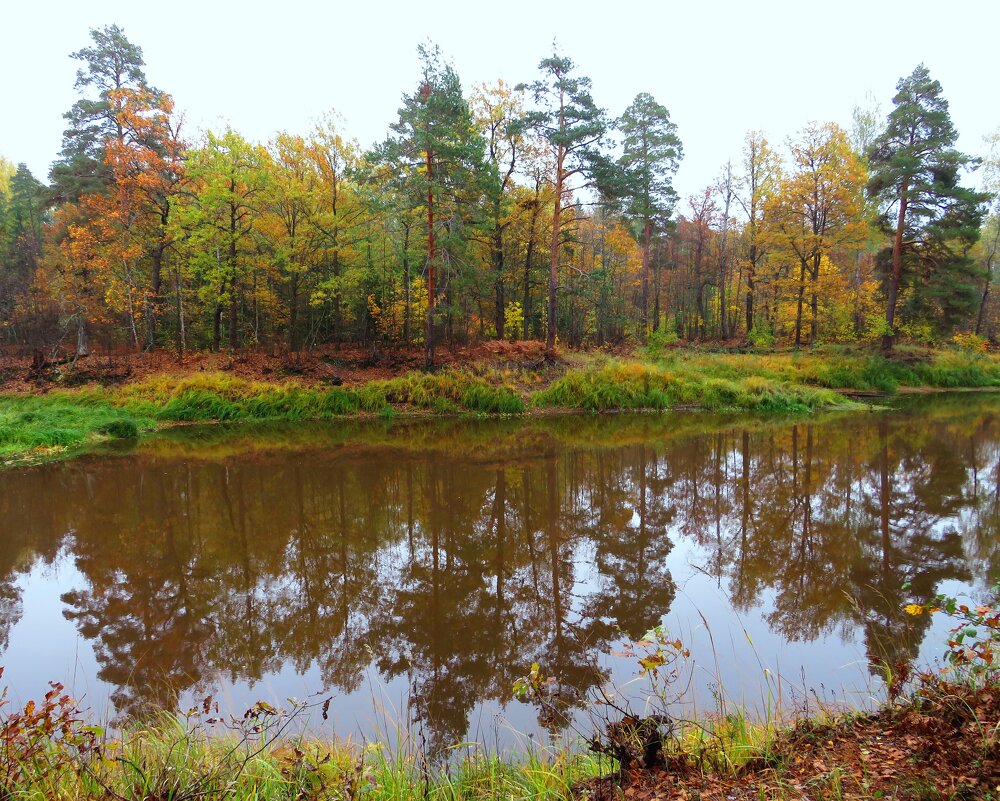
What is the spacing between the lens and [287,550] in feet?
22.6

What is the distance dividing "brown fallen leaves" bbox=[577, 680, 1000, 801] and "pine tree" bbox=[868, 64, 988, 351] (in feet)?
88.3

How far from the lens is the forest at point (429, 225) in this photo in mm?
19531

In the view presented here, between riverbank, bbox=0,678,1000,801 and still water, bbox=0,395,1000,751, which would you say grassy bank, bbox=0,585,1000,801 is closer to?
riverbank, bbox=0,678,1000,801

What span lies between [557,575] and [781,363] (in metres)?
22.0

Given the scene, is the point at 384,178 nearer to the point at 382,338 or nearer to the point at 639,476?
the point at 382,338

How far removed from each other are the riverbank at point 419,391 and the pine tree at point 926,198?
17.0ft

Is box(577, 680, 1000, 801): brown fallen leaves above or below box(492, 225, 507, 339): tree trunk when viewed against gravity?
below

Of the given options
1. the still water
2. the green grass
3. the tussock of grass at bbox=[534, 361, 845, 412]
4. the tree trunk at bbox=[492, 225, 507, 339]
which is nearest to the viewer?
the green grass

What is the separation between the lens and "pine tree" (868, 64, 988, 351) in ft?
73.7

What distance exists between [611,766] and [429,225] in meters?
18.8

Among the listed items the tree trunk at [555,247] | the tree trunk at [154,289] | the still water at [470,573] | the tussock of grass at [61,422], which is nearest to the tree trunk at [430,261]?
the tree trunk at [555,247]

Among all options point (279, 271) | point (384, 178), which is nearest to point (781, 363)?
point (384, 178)

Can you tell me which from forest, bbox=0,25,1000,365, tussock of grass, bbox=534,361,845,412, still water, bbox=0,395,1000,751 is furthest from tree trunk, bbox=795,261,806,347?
still water, bbox=0,395,1000,751

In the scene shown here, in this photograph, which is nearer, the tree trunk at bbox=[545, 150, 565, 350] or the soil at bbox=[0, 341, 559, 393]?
the soil at bbox=[0, 341, 559, 393]
